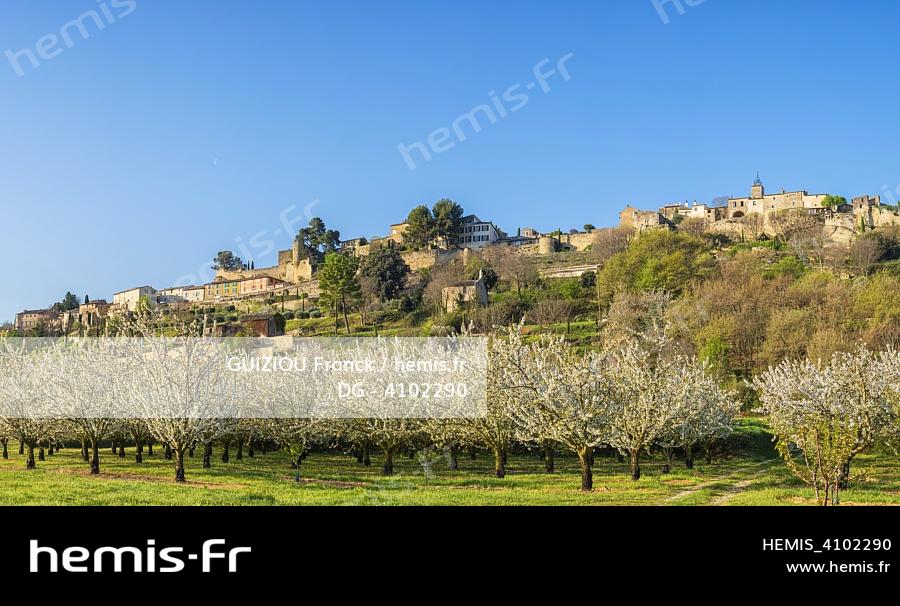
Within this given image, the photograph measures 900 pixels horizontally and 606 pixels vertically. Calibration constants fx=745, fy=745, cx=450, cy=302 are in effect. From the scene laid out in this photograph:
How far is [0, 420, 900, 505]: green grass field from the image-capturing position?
63.3 feet

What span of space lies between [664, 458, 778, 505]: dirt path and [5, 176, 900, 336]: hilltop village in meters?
61.6

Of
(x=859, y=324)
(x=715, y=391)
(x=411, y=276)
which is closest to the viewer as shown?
(x=715, y=391)

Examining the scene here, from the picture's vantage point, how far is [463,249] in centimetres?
12506

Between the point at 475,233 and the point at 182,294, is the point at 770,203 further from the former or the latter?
the point at 182,294

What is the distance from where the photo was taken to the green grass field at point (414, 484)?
760 inches

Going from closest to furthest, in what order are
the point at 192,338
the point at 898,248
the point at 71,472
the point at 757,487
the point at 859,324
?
the point at 757,487, the point at 192,338, the point at 71,472, the point at 859,324, the point at 898,248

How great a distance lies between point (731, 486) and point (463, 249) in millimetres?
102294

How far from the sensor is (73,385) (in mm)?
28297
